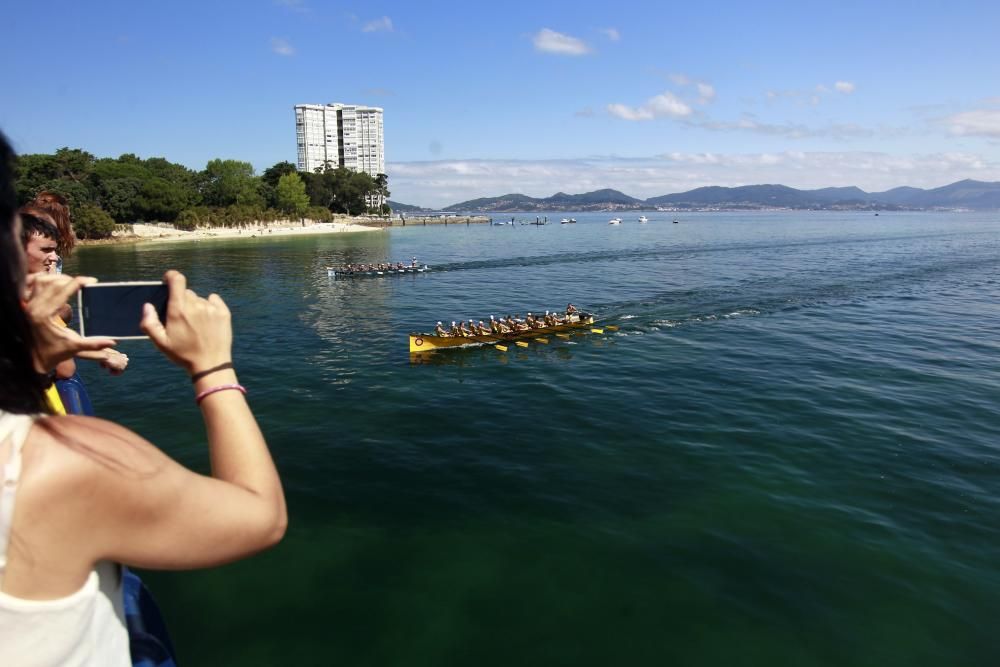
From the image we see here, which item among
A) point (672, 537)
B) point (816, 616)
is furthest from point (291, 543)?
point (816, 616)

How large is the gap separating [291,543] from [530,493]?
589 centimetres

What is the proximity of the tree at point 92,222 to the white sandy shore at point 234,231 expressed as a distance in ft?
11.3

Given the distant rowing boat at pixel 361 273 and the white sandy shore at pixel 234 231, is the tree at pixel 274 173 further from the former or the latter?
the distant rowing boat at pixel 361 273

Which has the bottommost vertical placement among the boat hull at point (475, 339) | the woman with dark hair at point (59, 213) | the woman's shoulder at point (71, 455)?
the boat hull at point (475, 339)

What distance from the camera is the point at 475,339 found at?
29828 millimetres

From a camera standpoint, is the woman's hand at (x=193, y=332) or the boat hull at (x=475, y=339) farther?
the boat hull at (x=475, y=339)

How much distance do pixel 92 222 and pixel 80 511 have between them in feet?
344

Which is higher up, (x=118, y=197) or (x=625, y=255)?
(x=118, y=197)

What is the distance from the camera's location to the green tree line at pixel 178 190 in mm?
91500

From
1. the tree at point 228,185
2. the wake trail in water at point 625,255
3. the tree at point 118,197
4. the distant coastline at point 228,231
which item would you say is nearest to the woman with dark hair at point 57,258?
the wake trail in water at point 625,255

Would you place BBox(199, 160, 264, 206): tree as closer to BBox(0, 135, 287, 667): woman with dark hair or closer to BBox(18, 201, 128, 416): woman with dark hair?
BBox(18, 201, 128, 416): woman with dark hair

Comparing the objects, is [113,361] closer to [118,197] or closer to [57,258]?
[57,258]

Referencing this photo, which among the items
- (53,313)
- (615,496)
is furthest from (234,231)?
(53,313)

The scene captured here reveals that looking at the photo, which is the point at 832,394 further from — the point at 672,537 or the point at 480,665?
the point at 480,665
